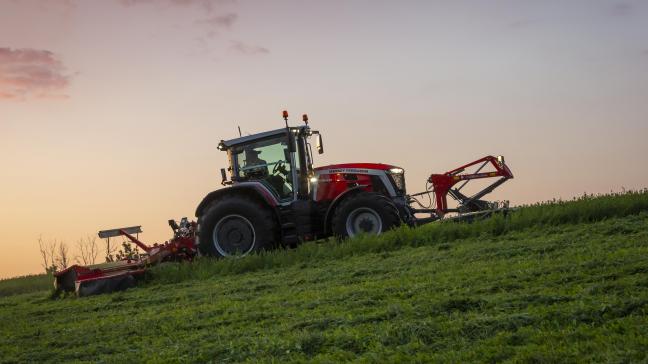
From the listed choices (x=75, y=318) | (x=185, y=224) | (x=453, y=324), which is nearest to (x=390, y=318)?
(x=453, y=324)

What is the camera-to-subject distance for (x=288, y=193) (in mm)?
16328

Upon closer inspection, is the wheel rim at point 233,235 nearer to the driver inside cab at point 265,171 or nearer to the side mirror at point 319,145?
the driver inside cab at point 265,171

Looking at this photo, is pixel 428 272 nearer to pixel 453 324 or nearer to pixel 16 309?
pixel 453 324

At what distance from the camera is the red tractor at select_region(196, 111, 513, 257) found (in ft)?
→ 52.7

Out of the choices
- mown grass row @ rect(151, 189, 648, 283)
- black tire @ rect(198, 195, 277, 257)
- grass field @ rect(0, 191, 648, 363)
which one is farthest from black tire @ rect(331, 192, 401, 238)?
black tire @ rect(198, 195, 277, 257)

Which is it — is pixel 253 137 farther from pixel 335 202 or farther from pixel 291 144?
pixel 335 202


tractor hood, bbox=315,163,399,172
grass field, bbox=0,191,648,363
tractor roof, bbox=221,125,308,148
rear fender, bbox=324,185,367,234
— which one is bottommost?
grass field, bbox=0,191,648,363

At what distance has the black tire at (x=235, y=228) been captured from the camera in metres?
16.0

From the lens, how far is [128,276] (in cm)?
1504

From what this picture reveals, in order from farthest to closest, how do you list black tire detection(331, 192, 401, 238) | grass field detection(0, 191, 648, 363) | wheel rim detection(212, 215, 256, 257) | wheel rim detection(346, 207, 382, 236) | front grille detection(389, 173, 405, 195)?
front grille detection(389, 173, 405, 195)
wheel rim detection(212, 215, 256, 257)
wheel rim detection(346, 207, 382, 236)
black tire detection(331, 192, 401, 238)
grass field detection(0, 191, 648, 363)

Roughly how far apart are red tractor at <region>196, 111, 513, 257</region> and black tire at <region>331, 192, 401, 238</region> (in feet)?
0.91

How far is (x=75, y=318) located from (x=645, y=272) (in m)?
8.00

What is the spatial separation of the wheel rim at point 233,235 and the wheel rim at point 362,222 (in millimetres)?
2157

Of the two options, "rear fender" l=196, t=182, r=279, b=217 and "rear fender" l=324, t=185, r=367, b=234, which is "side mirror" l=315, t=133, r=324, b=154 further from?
"rear fender" l=196, t=182, r=279, b=217
